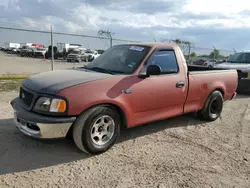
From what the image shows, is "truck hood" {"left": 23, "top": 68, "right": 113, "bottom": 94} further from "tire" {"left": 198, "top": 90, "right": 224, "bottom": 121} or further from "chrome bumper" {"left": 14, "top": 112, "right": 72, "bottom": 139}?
"tire" {"left": 198, "top": 90, "right": 224, "bottom": 121}

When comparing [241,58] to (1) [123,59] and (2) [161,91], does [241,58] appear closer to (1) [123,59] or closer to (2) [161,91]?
(2) [161,91]

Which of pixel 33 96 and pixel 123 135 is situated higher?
pixel 33 96

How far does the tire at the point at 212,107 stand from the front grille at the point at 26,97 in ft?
11.5

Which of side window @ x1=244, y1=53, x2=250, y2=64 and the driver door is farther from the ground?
side window @ x1=244, y1=53, x2=250, y2=64

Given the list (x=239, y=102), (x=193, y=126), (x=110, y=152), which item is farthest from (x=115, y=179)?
(x=239, y=102)

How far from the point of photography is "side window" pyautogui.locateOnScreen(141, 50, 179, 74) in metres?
4.34

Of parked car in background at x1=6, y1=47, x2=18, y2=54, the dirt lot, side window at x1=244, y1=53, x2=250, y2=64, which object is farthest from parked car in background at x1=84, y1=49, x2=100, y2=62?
side window at x1=244, y1=53, x2=250, y2=64

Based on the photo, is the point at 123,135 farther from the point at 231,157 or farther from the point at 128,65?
the point at 231,157

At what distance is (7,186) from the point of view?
2.84 meters

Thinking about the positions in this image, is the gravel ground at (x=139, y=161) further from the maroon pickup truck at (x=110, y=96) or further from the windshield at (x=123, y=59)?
the windshield at (x=123, y=59)

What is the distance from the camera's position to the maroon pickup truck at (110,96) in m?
3.31

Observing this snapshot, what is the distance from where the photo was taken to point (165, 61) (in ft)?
14.9

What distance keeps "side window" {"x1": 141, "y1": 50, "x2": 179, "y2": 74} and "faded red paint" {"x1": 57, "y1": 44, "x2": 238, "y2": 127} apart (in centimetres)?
11

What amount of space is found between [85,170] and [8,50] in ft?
176
